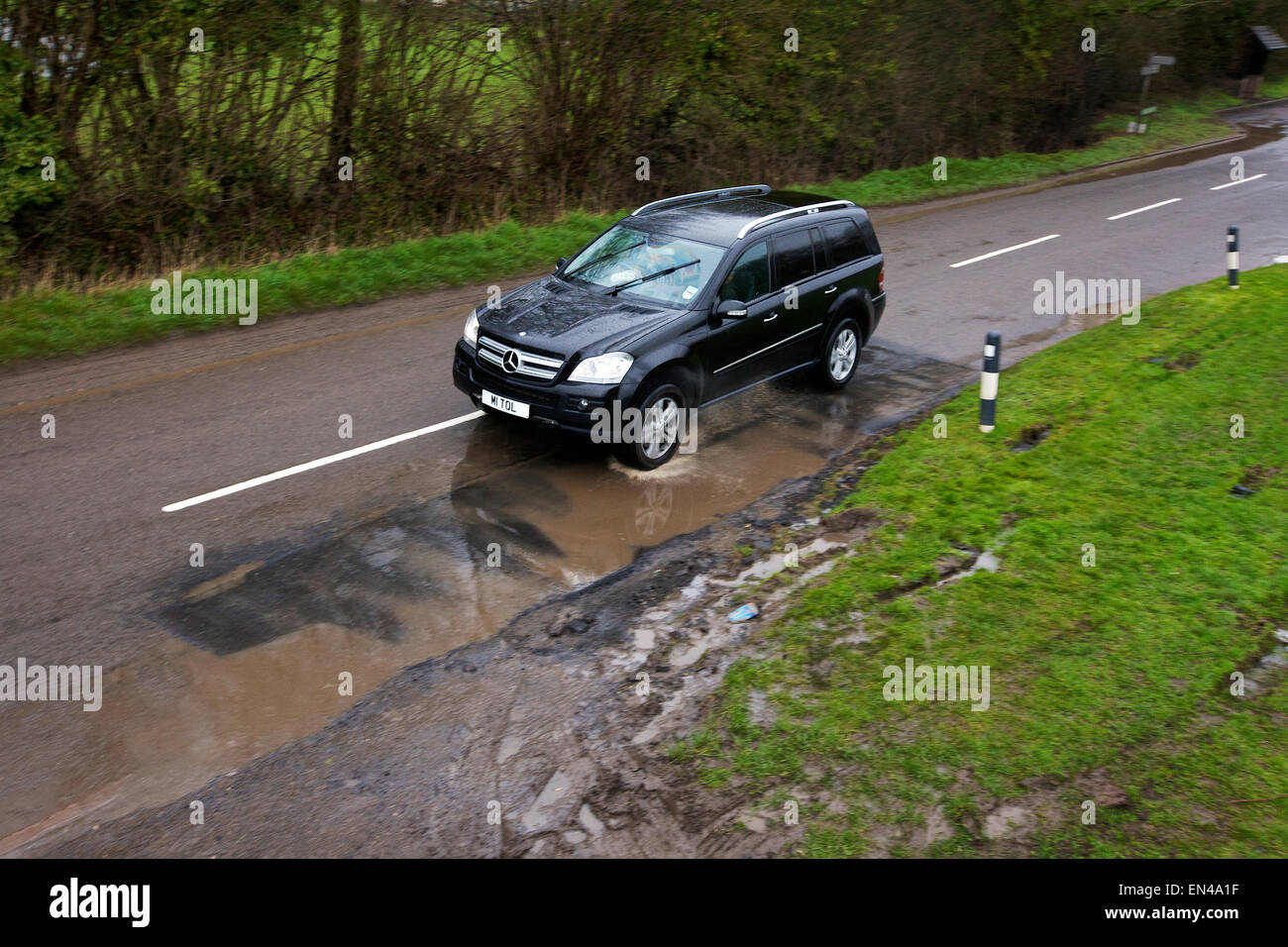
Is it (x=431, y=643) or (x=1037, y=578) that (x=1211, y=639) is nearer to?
(x=1037, y=578)

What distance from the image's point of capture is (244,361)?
11.2 metres

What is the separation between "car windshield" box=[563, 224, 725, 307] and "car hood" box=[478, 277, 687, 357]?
0.69ft

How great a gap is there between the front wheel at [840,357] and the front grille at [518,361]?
3.40 metres

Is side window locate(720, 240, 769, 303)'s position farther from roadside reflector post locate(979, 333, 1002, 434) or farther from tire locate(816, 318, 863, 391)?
roadside reflector post locate(979, 333, 1002, 434)

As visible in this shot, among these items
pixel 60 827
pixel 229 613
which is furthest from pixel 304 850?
pixel 229 613

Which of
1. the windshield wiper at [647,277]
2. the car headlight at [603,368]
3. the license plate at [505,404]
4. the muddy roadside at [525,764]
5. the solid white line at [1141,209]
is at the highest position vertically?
the solid white line at [1141,209]

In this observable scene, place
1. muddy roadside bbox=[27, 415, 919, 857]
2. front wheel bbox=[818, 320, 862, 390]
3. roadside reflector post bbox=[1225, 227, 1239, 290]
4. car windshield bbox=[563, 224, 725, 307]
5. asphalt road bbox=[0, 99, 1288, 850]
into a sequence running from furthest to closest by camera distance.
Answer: roadside reflector post bbox=[1225, 227, 1239, 290]
front wheel bbox=[818, 320, 862, 390]
car windshield bbox=[563, 224, 725, 307]
asphalt road bbox=[0, 99, 1288, 850]
muddy roadside bbox=[27, 415, 919, 857]

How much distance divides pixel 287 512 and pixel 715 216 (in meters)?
4.92

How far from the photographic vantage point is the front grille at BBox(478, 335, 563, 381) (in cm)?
858

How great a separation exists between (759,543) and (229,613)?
3.79 meters

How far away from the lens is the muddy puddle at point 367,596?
18.0 feet

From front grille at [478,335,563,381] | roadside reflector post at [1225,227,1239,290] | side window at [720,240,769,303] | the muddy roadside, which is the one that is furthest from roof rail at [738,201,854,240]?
roadside reflector post at [1225,227,1239,290]

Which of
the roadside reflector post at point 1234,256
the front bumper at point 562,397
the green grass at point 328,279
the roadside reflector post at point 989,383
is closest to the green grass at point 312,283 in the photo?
the green grass at point 328,279

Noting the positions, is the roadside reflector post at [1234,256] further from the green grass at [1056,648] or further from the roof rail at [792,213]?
the roof rail at [792,213]
